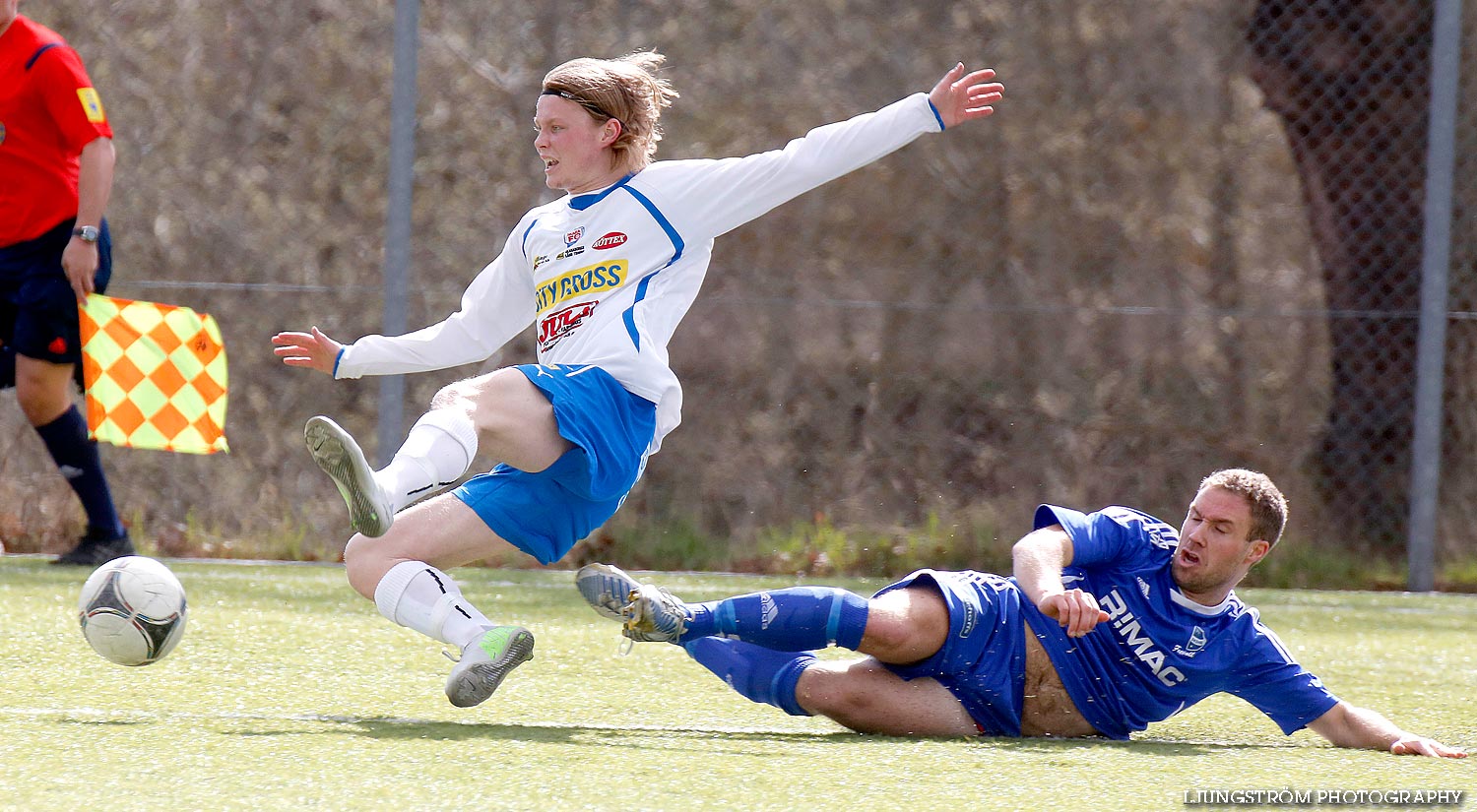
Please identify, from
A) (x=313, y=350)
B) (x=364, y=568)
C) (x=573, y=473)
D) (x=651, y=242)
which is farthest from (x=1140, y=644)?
(x=313, y=350)

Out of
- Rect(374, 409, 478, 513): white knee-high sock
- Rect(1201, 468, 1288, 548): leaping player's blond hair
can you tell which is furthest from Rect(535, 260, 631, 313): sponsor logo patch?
Rect(1201, 468, 1288, 548): leaping player's blond hair

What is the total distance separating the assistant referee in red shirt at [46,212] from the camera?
199 inches

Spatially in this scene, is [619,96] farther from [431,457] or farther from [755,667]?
[755,667]

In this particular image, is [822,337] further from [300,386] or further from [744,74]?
[300,386]

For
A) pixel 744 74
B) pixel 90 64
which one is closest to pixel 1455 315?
pixel 744 74

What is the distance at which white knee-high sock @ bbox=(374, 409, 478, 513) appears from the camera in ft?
9.11

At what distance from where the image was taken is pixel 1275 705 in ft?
10.2

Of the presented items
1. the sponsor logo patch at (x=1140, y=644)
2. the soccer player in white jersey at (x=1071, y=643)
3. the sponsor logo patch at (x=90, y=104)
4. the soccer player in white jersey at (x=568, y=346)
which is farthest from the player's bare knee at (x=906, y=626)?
the sponsor logo patch at (x=90, y=104)

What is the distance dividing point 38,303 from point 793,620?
10.3ft

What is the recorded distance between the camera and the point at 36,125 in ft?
17.0

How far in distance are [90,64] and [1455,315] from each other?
222 inches

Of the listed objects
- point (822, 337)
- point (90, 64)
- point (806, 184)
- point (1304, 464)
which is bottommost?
point (1304, 464)

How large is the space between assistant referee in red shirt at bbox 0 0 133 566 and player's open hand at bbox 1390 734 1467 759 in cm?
399

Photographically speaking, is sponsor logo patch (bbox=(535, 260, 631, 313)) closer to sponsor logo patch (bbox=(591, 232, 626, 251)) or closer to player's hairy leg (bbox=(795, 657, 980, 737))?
sponsor logo patch (bbox=(591, 232, 626, 251))
